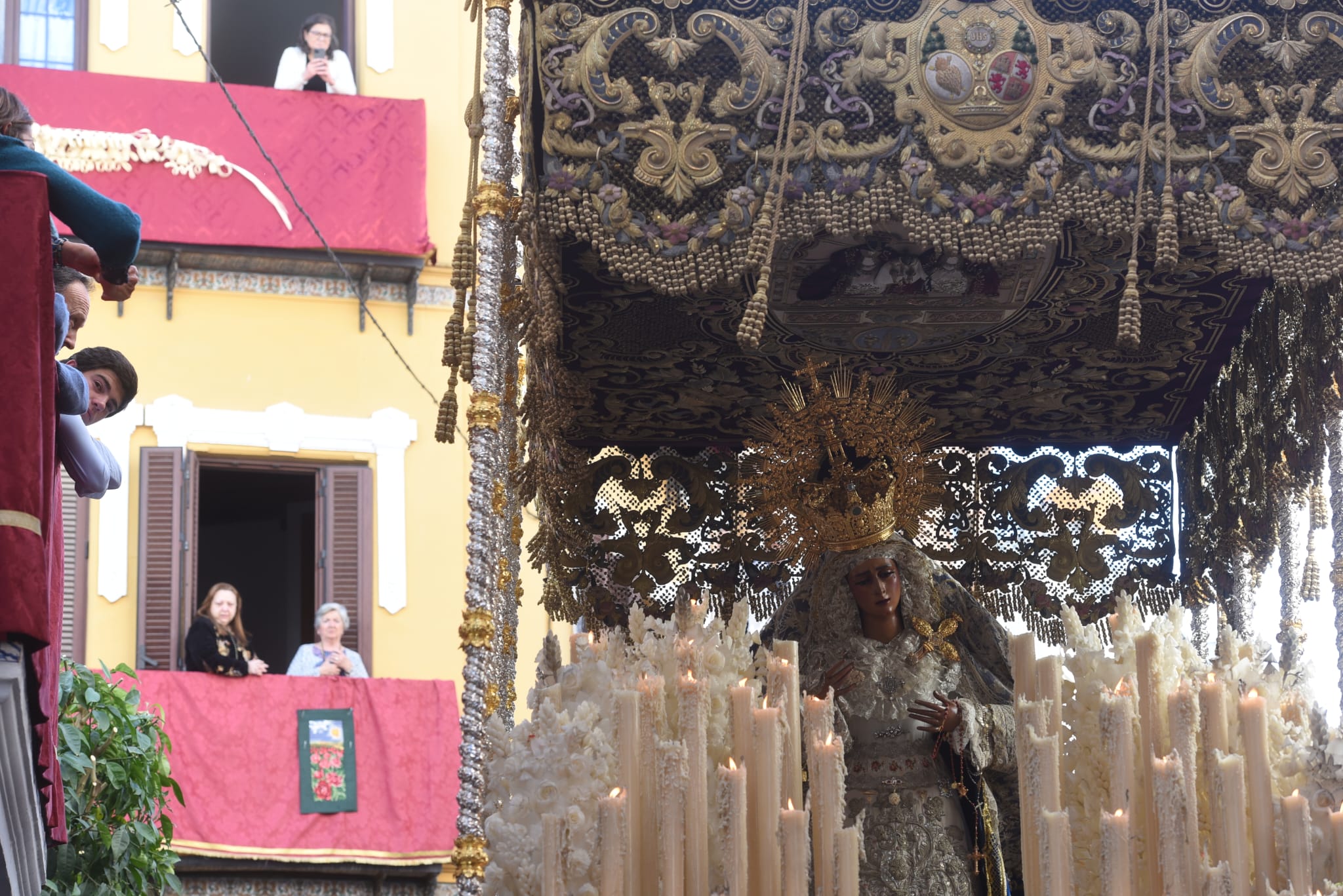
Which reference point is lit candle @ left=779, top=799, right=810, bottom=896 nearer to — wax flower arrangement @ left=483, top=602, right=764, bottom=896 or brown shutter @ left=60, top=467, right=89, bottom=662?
wax flower arrangement @ left=483, top=602, right=764, bottom=896

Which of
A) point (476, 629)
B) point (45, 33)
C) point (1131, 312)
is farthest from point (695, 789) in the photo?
point (45, 33)

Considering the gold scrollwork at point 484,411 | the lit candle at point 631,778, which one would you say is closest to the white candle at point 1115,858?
the lit candle at point 631,778

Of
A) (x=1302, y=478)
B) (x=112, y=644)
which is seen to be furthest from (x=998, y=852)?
(x=112, y=644)

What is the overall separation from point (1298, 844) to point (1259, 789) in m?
0.17

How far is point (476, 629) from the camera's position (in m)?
5.00

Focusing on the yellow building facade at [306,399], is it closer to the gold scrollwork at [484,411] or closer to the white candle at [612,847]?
the gold scrollwork at [484,411]

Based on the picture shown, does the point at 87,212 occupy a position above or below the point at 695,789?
above

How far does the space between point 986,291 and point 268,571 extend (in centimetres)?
870

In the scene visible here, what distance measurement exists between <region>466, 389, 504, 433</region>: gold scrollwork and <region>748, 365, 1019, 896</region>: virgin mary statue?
4.43 ft

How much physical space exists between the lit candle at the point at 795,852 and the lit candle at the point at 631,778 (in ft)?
1.37

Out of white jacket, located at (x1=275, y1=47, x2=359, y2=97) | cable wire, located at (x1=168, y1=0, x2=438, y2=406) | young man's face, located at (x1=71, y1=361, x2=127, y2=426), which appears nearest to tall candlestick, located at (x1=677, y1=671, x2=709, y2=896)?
young man's face, located at (x1=71, y1=361, x2=127, y2=426)

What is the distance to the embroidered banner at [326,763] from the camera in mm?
10922

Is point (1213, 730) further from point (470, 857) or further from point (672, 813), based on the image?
point (470, 857)

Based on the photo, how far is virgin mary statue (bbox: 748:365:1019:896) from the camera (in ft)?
18.7
